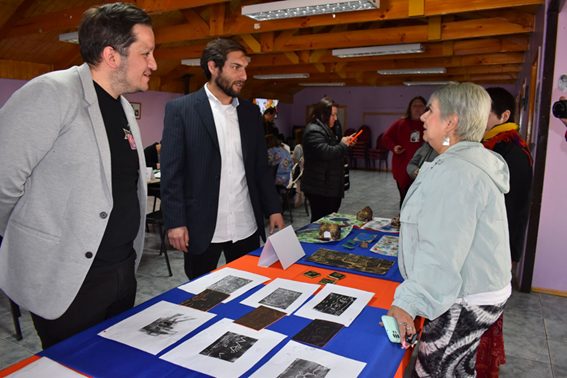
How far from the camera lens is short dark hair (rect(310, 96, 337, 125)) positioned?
3.30m

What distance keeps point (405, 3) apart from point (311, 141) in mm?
2411

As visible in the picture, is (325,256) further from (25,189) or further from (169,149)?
(25,189)

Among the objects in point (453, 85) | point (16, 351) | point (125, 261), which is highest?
point (453, 85)

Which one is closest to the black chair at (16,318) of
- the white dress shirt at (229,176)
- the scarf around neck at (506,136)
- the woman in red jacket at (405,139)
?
the white dress shirt at (229,176)

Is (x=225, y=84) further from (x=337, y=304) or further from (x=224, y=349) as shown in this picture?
(x=224, y=349)

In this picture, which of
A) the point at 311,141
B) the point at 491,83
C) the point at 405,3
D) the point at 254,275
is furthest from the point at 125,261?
the point at 491,83

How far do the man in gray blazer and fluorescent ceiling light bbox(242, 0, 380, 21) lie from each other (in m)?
3.28

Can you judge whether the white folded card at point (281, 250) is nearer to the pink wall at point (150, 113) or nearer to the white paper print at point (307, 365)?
the white paper print at point (307, 365)

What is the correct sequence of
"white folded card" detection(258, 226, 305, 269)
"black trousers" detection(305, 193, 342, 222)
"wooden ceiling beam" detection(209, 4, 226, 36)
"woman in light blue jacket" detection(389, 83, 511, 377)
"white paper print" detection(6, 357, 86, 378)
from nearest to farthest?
1. "white paper print" detection(6, 357, 86, 378)
2. "woman in light blue jacket" detection(389, 83, 511, 377)
3. "white folded card" detection(258, 226, 305, 269)
4. "black trousers" detection(305, 193, 342, 222)
5. "wooden ceiling beam" detection(209, 4, 226, 36)

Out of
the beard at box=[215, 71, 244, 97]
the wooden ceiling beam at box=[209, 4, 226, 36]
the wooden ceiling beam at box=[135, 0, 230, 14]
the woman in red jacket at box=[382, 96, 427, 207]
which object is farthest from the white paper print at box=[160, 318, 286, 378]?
the wooden ceiling beam at box=[209, 4, 226, 36]

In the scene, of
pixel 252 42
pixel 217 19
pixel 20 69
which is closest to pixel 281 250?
pixel 217 19

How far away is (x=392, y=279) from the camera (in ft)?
5.15

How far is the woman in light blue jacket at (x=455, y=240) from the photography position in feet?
3.79

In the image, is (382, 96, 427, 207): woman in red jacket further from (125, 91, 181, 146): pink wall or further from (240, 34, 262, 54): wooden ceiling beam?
(125, 91, 181, 146): pink wall
